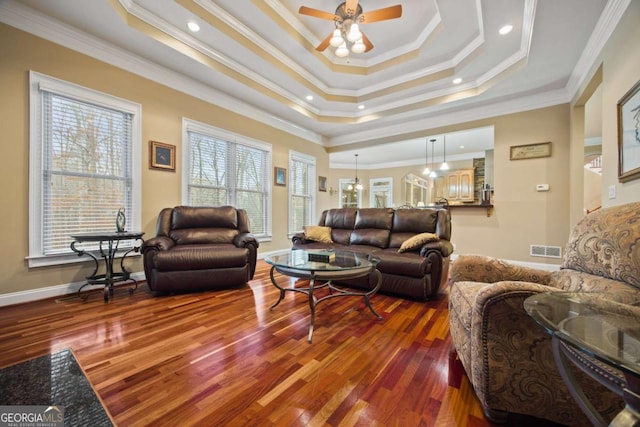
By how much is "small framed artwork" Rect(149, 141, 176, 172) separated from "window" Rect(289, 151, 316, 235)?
2.46m

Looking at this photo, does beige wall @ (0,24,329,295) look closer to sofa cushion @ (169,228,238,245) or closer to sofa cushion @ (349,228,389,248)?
sofa cushion @ (169,228,238,245)

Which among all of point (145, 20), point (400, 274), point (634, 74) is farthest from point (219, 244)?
point (634, 74)

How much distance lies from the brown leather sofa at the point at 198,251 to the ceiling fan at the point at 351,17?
260 centimetres

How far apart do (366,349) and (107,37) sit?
4.29m

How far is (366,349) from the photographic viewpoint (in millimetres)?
1721

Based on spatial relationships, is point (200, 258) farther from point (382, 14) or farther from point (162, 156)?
point (382, 14)

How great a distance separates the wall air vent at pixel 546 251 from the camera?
156 inches

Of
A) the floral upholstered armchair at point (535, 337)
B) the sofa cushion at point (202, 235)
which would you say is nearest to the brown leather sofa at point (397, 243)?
the sofa cushion at point (202, 235)

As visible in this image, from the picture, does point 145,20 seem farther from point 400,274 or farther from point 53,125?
point 400,274

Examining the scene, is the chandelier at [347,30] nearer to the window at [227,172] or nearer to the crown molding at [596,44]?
the crown molding at [596,44]

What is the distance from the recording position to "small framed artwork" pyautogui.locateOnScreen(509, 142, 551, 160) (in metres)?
4.03

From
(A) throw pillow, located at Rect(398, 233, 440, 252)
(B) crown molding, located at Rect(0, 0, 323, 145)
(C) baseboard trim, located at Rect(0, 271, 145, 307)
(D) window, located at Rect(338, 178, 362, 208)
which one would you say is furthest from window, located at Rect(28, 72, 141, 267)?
(D) window, located at Rect(338, 178, 362, 208)

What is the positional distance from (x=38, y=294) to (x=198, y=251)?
161 centimetres

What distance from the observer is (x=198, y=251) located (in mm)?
2869
